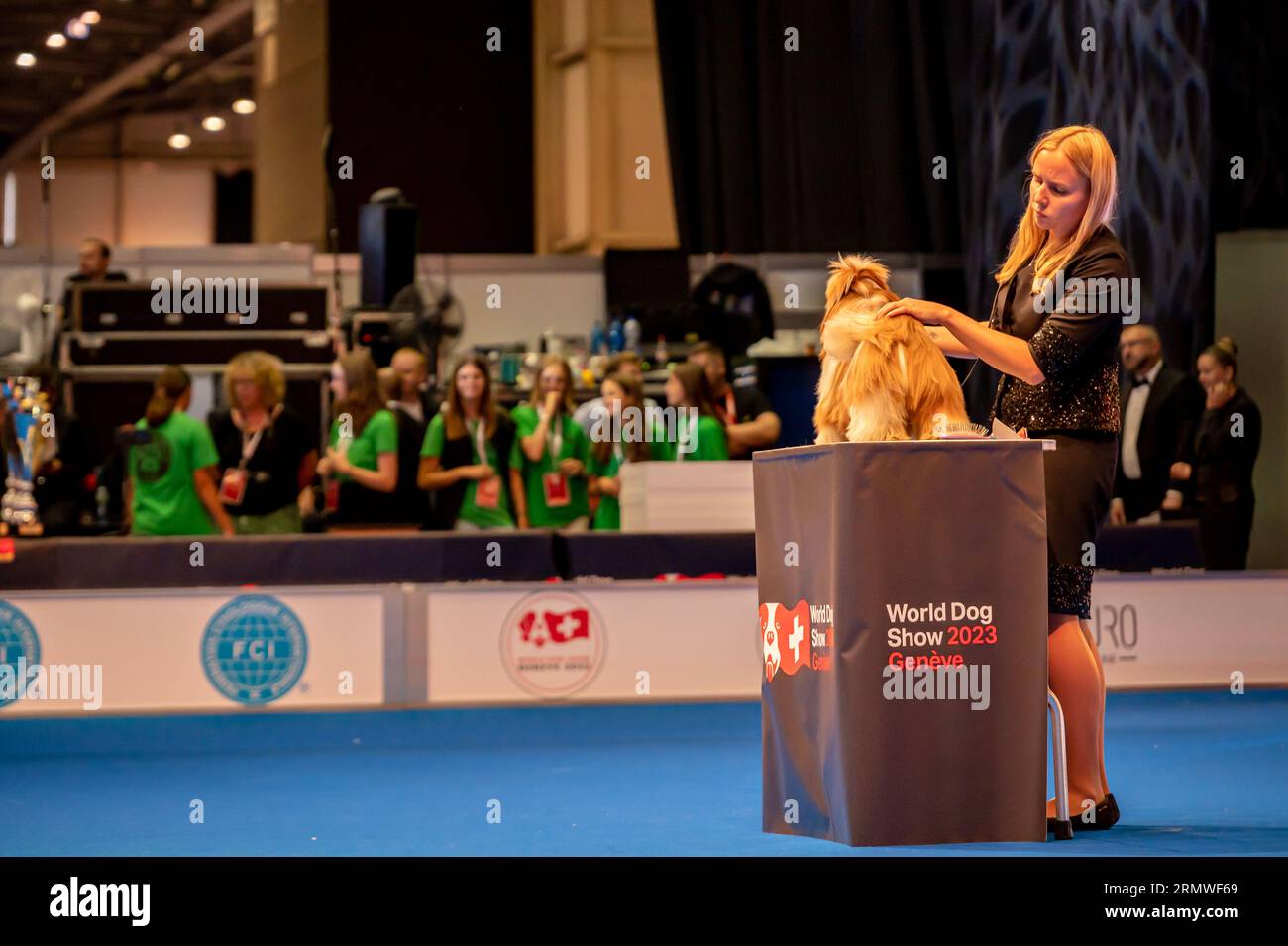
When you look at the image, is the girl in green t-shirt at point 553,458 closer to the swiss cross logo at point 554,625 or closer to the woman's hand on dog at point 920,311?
the swiss cross logo at point 554,625

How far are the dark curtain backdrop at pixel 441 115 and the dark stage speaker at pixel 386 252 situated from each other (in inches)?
249

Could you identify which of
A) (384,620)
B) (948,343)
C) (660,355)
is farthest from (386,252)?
(948,343)

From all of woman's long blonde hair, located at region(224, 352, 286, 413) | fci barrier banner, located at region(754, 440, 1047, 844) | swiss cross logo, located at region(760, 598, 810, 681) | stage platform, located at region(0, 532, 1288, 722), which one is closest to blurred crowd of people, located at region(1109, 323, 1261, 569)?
stage platform, located at region(0, 532, 1288, 722)

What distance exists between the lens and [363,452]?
8.28m

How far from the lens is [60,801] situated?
5.06 metres

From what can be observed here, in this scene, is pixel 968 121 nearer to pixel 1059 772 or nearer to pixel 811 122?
pixel 811 122

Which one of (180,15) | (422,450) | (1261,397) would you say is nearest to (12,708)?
(422,450)

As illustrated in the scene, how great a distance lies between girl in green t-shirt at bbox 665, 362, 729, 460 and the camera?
8.30 metres

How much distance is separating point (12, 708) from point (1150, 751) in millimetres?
4492

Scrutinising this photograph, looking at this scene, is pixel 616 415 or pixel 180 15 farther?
pixel 180 15

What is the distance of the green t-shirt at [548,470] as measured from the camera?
8602mm

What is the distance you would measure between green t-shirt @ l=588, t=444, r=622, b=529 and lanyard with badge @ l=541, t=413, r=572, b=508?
7.9 inches

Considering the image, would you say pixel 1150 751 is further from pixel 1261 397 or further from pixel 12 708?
pixel 1261 397
